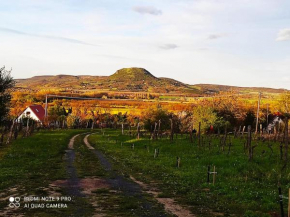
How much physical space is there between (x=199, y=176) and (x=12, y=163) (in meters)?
17.5

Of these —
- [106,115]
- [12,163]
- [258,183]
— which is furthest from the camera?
[106,115]

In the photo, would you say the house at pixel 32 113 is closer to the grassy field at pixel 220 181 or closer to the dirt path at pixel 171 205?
the grassy field at pixel 220 181

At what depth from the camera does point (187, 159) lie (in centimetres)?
3203

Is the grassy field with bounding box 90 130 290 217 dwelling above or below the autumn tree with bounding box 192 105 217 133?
below

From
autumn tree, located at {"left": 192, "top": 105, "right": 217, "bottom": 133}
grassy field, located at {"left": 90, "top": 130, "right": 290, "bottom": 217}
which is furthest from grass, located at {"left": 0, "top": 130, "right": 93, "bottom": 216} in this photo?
autumn tree, located at {"left": 192, "top": 105, "right": 217, "bottom": 133}

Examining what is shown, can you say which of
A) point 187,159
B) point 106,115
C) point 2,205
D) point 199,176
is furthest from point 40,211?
point 106,115

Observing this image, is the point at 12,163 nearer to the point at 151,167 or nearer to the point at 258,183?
the point at 151,167

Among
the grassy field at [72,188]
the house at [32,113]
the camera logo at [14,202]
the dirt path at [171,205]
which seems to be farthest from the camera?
the house at [32,113]

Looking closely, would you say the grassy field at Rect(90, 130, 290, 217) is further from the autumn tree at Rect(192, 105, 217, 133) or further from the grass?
the autumn tree at Rect(192, 105, 217, 133)

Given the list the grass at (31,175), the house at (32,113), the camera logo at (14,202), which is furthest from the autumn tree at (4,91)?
the house at (32,113)

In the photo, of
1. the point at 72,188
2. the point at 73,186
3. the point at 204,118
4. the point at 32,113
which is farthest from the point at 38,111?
the point at 72,188

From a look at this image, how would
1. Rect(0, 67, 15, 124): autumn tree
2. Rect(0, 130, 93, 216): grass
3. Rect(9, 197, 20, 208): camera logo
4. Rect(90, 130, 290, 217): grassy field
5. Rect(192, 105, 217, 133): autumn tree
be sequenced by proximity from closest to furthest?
Rect(0, 130, 93, 216): grass < Rect(9, 197, 20, 208): camera logo < Rect(90, 130, 290, 217): grassy field < Rect(0, 67, 15, 124): autumn tree < Rect(192, 105, 217, 133): autumn tree

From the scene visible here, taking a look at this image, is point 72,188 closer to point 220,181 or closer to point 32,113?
point 220,181

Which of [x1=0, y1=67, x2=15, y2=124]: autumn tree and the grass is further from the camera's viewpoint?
[x1=0, y1=67, x2=15, y2=124]: autumn tree
